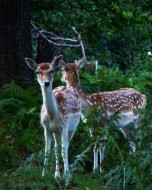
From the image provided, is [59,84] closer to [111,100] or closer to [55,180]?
[111,100]

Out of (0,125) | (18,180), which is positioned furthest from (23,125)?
(18,180)

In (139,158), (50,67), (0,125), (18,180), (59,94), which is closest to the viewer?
(139,158)

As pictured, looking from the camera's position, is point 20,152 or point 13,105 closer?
point 20,152

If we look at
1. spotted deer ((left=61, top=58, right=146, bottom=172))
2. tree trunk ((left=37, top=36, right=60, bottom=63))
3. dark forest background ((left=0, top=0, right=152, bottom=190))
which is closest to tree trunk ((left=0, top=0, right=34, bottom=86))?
dark forest background ((left=0, top=0, right=152, bottom=190))

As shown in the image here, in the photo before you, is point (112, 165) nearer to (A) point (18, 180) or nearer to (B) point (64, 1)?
(A) point (18, 180)

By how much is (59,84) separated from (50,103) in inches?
199

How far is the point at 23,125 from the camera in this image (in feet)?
35.2

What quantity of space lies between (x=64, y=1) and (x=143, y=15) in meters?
1.82

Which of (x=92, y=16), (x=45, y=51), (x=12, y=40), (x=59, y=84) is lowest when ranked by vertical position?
(x=45, y=51)

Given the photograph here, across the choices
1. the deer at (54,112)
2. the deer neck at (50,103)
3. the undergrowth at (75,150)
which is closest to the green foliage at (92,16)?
the undergrowth at (75,150)

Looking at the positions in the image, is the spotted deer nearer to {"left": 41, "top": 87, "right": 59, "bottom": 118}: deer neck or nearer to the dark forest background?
the dark forest background

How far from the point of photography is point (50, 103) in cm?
848

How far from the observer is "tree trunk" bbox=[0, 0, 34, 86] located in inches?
499

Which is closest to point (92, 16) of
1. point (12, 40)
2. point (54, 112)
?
point (12, 40)
